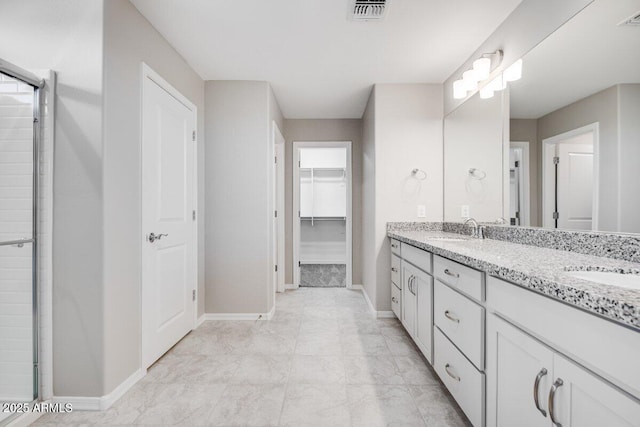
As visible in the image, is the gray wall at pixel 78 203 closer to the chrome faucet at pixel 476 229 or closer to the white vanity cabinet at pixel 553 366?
the white vanity cabinet at pixel 553 366

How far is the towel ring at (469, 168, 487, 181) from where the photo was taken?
2500 mm

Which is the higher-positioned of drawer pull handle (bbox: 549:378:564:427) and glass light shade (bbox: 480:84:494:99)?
glass light shade (bbox: 480:84:494:99)

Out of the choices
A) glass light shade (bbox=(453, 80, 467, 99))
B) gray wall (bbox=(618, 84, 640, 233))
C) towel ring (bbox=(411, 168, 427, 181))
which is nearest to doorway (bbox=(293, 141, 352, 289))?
towel ring (bbox=(411, 168, 427, 181))

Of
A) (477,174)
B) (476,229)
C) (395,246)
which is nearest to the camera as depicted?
(476,229)

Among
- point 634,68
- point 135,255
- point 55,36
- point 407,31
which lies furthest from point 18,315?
point 634,68

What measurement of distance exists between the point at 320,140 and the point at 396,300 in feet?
8.01

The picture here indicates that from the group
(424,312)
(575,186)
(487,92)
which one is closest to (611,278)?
(575,186)

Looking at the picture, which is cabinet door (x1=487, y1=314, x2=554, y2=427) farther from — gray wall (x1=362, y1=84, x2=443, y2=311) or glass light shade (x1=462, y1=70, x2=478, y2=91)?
glass light shade (x1=462, y1=70, x2=478, y2=91)

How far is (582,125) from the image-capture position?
1498 mm

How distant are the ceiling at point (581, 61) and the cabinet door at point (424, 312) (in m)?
1.23

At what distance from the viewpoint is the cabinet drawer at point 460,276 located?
1.33 m

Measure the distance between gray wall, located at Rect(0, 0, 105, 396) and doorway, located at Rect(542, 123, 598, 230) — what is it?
2.50m

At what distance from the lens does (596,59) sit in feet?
4.68

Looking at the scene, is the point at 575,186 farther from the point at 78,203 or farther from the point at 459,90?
the point at 78,203
